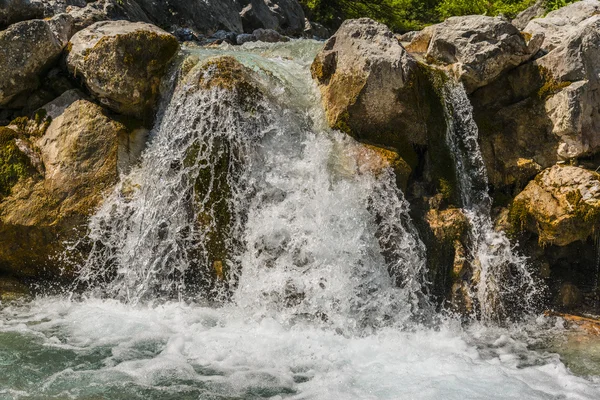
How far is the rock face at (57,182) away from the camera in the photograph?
7.00 metres

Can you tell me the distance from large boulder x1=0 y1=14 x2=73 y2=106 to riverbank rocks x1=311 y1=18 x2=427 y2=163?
4.11 meters

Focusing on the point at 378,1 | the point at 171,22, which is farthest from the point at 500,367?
the point at 378,1

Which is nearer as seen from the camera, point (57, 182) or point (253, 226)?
point (253, 226)

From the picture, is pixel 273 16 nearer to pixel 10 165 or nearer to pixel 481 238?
pixel 10 165

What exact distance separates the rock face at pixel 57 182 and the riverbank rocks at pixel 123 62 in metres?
0.33

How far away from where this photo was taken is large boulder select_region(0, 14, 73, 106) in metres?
7.48

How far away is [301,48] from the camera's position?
1018 centimetres

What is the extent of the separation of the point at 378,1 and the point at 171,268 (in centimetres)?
1668

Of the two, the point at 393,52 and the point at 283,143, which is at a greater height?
the point at 393,52

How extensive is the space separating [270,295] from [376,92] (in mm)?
3158

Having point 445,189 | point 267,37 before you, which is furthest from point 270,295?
point 267,37

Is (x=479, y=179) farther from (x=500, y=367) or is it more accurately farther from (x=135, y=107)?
(x=135, y=107)

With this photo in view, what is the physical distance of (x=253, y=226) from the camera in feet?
22.8

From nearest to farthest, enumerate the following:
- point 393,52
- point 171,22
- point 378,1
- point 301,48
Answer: point 393,52 → point 301,48 → point 171,22 → point 378,1
